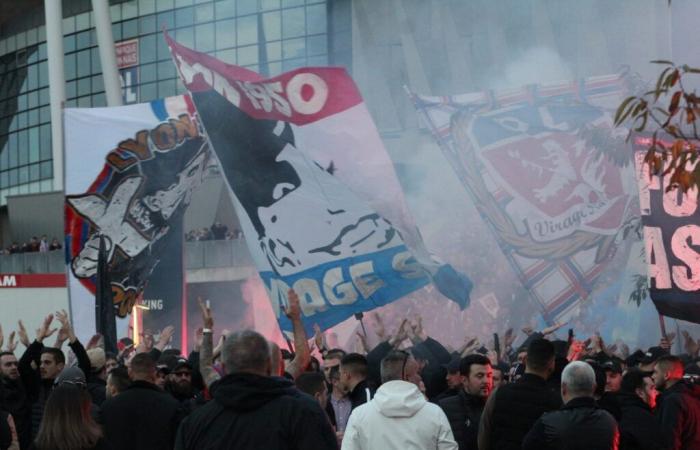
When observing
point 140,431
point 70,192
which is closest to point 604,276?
point 70,192

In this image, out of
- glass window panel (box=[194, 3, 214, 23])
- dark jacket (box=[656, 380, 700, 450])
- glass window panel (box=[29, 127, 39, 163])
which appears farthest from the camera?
glass window panel (box=[29, 127, 39, 163])

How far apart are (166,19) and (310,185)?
119ft

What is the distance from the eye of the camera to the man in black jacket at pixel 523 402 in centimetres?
652

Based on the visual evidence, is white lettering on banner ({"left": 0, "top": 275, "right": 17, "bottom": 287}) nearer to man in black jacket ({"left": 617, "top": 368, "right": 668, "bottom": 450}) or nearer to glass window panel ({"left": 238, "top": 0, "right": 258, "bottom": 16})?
glass window panel ({"left": 238, "top": 0, "right": 258, "bottom": 16})

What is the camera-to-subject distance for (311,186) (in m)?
13.4

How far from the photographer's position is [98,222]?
1546 centimetres

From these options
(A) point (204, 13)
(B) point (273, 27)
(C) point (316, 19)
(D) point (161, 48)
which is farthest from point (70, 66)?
(C) point (316, 19)

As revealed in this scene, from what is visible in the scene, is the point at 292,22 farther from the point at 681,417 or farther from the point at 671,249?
the point at 681,417

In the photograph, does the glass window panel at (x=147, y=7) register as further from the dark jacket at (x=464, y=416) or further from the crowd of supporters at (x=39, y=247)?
the dark jacket at (x=464, y=416)

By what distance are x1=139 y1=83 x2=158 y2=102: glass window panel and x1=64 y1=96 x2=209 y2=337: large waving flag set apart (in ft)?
110

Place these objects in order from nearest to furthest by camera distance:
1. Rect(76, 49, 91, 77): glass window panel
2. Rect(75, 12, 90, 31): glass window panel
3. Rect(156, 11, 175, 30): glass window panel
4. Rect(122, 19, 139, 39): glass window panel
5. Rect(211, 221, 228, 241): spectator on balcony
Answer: Rect(211, 221, 228, 241): spectator on balcony
Rect(156, 11, 175, 30): glass window panel
Rect(122, 19, 139, 39): glass window panel
Rect(76, 49, 91, 77): glass window panel
Rect(75, 12, 90, 31): glass window panel

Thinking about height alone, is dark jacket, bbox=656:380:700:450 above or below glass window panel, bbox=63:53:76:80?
below

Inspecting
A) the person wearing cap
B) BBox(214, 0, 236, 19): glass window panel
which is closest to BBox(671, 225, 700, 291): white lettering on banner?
the person wearing cap

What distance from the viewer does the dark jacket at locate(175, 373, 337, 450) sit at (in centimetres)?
463
